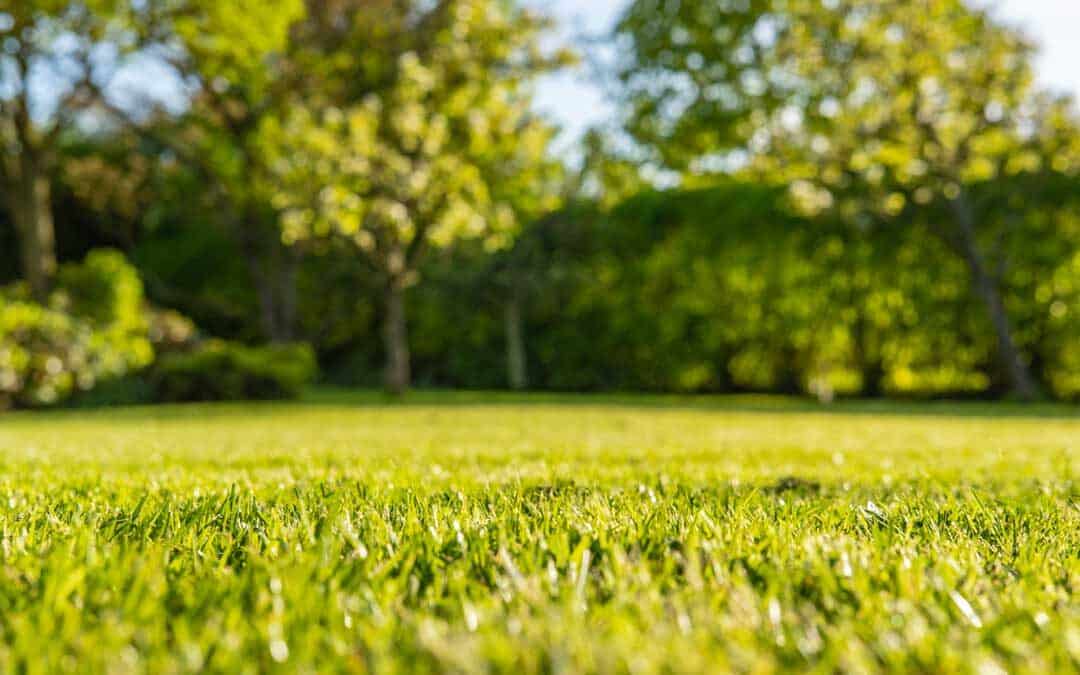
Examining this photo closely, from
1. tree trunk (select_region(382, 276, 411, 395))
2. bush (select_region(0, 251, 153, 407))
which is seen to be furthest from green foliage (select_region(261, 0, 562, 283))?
bush (select_region(0, 251, 153, 407))

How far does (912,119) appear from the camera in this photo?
14305 mm

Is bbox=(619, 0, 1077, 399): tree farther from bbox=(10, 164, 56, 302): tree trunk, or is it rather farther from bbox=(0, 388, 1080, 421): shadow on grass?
bbox=(10, 164, 56, 302): tree trunk

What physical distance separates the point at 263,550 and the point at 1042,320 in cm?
1529

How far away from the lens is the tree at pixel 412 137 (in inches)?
489

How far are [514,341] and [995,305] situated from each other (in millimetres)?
9455

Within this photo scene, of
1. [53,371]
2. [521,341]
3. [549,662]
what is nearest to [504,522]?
[549,662]

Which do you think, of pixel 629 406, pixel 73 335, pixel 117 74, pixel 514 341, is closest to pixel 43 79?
pixel 117 74

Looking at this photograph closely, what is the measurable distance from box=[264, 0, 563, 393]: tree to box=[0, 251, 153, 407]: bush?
3.42 m

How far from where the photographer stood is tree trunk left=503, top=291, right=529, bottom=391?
18.1 metres

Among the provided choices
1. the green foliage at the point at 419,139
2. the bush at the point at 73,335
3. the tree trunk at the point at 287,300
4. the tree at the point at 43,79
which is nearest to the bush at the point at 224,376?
the bush at the point at 73,335

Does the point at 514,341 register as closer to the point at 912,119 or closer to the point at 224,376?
the point at 224,376

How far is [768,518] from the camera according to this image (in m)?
2.14

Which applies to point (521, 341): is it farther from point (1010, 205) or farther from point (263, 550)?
point (263, 550)

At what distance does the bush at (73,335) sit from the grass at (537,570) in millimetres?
9576
